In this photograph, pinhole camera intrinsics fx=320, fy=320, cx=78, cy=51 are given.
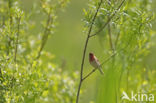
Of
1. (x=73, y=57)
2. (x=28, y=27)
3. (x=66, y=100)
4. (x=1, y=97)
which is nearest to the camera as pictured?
(x=1, y=97)

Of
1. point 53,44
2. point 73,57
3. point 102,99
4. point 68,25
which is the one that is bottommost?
point 102,99

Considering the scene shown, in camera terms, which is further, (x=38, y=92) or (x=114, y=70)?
(x=38, y=92)

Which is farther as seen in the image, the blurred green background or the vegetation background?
the blurred green background

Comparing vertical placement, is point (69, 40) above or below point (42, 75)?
above

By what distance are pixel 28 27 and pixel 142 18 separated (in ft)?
5.19

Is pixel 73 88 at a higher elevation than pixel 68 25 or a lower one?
lower

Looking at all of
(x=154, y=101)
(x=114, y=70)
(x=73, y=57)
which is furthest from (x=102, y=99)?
(x=73, y=57)

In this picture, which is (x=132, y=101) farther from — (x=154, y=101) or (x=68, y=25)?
(x=68, y=25)

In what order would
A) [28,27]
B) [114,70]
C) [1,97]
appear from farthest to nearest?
[28,27]
[1,97]
[114,70]

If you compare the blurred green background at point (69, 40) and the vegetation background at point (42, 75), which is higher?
the blurred green background at point (69, 40)

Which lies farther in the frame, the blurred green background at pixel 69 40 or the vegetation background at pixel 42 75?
the blurred green background at pixel 69 40

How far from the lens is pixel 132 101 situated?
2.55m

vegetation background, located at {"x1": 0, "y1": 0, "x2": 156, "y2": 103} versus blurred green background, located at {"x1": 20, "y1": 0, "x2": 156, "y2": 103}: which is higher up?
blurred green background, located at {"x1": 20, "y1": 0, "x2": 156, "y2": 103}

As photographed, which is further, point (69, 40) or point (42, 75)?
point (69, 40)
